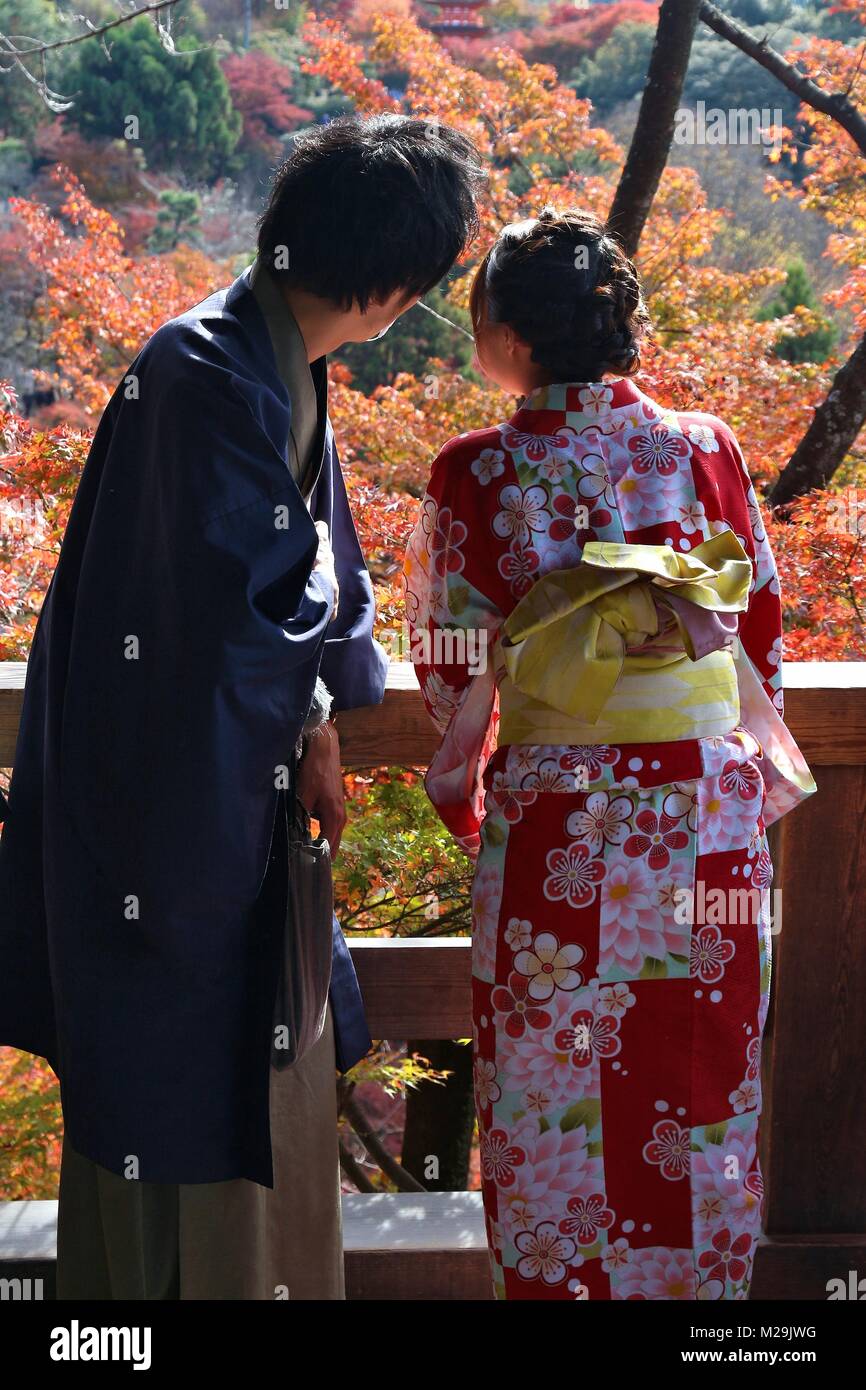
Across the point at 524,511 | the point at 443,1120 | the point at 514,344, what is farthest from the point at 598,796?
the point at 443,1120

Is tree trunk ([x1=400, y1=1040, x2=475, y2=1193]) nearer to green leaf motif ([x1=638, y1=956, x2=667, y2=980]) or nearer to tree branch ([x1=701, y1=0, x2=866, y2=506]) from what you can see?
tree branch ([x1=701, y1=0, x2=866, y2=506])

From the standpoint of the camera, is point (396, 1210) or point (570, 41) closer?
point (396, 1210)

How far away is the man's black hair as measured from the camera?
151 cm

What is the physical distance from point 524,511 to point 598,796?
39 centimetres

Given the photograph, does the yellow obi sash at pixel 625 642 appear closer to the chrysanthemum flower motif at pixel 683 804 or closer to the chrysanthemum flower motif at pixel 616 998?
the chrysanthemum flower motif at pixel 683 804

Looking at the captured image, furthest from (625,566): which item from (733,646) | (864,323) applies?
(864,323)

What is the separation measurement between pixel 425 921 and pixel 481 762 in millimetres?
2154

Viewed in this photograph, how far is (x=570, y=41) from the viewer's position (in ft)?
51.6

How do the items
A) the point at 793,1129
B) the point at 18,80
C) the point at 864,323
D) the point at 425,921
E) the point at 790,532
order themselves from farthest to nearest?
the point at 18,80
the point at 864,323
the point at 790,532
the point at 425,921
the point at 793,1129

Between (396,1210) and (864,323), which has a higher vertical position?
(864,323)

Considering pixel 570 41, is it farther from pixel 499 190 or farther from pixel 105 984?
pixel 105 984

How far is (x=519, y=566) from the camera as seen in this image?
5.44 ft

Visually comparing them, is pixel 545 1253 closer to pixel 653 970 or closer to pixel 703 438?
pixel 653 970

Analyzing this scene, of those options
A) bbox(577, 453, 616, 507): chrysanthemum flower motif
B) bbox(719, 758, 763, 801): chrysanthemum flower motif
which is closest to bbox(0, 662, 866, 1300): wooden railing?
bbox(719, 758, 763, 801): chrysanthemum flower motif
